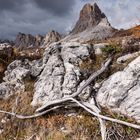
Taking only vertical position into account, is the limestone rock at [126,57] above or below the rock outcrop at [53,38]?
below

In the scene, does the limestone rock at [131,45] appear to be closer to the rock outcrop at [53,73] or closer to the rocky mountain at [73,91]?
the rocky mountain at [73,91]

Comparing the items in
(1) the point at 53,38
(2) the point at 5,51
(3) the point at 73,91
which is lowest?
(3) the point at 73,91

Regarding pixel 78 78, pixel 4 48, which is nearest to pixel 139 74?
pixel 78 78

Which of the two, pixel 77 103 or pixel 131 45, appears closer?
pixel 77 103

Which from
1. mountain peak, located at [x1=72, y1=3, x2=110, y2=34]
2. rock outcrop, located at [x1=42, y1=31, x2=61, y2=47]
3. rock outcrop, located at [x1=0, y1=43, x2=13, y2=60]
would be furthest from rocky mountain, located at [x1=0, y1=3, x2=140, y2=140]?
mountain peak, located at [x1=72, y1=3, x2=110, y2=34]

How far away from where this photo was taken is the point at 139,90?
32.4 feet

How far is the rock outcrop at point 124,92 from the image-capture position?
9773 mm

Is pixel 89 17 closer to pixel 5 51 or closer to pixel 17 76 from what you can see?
pixel 5 51

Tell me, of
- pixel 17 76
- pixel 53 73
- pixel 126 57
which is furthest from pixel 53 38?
pixel 126 57

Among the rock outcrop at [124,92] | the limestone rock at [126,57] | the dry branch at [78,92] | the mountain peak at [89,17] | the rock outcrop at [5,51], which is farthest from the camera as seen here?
the mountain peak at [89,17]

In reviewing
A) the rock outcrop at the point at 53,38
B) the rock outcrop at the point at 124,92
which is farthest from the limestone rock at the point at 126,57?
the rock outcrop at the point at 53,38

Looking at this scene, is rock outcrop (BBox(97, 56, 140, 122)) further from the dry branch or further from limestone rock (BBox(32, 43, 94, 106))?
limestone rock (BBox(32, 43, 94, 106))

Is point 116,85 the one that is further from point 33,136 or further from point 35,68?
point 35,68

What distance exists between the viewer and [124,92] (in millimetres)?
10172
